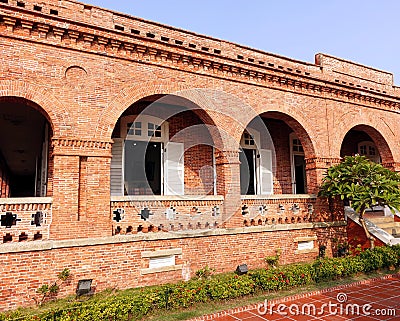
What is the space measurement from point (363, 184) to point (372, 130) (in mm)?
4068

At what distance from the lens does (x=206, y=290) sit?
6.24 meters

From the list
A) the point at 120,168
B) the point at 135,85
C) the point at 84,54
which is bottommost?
the point at 120,168

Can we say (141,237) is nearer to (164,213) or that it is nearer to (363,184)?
(164,213)

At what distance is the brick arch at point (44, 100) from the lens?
21.4ft

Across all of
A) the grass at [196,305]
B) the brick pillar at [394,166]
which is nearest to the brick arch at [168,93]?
the grass at [196,305]

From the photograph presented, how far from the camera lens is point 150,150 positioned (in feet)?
34.1

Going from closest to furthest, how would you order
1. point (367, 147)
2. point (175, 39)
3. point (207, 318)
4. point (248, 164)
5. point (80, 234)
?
point (207, 318) < point (80, 234) < point (175, 39) < point (248, 164) < point (367, 147)

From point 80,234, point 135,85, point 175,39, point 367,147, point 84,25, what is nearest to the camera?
point 80,234

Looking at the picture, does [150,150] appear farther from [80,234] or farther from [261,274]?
[261,274]

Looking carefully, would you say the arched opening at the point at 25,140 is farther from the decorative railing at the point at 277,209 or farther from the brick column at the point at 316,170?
the brick column at the point at 316,170

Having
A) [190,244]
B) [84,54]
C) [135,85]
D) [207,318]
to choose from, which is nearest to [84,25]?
[84,54]

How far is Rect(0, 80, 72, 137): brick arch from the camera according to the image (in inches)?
256

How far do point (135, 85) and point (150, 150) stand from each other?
9.78ft

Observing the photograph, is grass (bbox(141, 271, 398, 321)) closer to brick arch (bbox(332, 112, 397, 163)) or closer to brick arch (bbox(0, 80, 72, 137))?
brick arch (bbox(0, 80, 72, 137))
